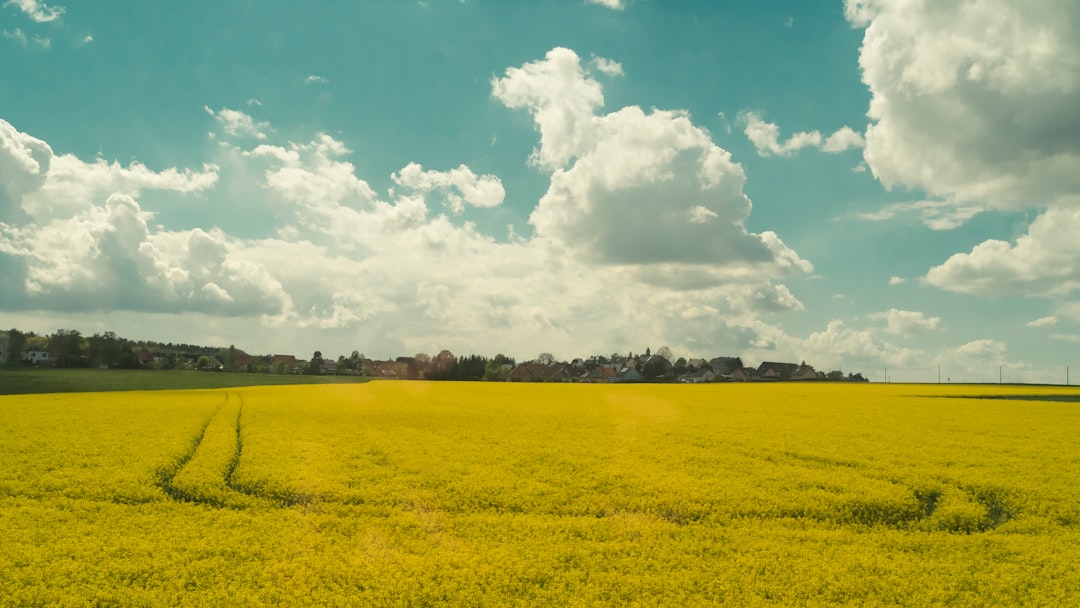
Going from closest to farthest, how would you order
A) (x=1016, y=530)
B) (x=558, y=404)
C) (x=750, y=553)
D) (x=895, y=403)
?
1. (x=750, y=553)
2. (x=1016, y=530)
3. (x=558, y=404)
4. (x=895, y=403)

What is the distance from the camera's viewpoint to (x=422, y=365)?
445ft

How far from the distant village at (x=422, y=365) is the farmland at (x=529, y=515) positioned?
95.5 m

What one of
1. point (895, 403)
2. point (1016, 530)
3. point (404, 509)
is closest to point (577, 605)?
point (404, 509)

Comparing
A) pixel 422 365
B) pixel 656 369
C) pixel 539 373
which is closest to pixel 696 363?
pixel 656 369

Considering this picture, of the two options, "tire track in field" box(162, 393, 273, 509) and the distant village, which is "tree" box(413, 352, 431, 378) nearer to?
the distant village

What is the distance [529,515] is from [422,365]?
12467 centimetres

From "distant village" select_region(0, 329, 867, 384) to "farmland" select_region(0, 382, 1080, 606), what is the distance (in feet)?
313

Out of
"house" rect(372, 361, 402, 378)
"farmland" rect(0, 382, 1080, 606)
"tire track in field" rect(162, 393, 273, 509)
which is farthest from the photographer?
"house" rect(372, 361, 402, 378)

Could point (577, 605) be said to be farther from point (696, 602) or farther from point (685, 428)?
point (685, 428)

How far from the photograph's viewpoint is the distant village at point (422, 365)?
10406cm

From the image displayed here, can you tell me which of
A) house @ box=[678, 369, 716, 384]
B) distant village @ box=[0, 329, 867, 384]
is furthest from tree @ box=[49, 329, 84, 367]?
house @ box=[678, 369, 716, 384]

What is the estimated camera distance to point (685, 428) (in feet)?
82.1

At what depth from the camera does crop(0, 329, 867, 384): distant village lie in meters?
104

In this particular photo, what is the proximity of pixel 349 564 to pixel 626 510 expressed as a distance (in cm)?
679
